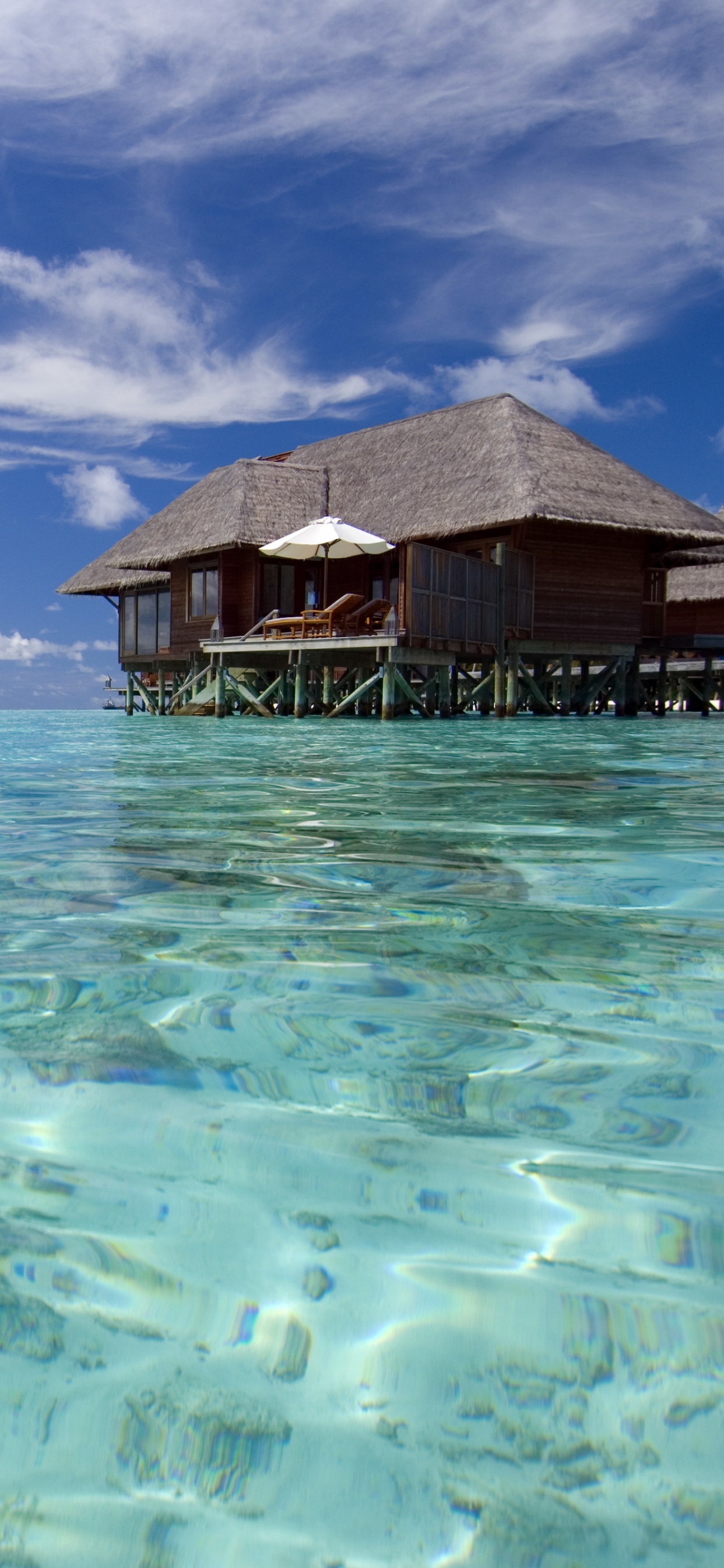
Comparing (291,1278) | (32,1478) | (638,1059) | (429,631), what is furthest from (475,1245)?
(429,631)

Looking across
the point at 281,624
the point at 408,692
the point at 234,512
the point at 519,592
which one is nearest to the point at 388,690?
the point at 408,692

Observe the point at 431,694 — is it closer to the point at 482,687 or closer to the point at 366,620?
the point at 482,687

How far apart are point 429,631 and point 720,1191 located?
49.4 ft

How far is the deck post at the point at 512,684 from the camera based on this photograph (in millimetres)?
19156

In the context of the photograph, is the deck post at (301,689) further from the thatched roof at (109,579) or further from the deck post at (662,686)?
the deck post at (662,686)

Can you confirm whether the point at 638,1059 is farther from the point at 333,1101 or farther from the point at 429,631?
the point at 429,631

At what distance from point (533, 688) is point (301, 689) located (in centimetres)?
448

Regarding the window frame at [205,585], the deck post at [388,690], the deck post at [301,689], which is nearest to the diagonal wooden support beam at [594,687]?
the deck post at [301,689]

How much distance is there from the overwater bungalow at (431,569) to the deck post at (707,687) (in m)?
2.11

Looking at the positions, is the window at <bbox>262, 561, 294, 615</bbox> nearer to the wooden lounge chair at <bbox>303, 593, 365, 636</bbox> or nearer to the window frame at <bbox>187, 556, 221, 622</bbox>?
the window frame at <bbox>187, 556, 221, 622</bbox>

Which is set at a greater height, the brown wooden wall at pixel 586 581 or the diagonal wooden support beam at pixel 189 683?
the brown wooden wall at pixel 586 581

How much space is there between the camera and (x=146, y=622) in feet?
87.5

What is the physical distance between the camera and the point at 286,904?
2887 mm

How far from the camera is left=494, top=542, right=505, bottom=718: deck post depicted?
58.5 feet
